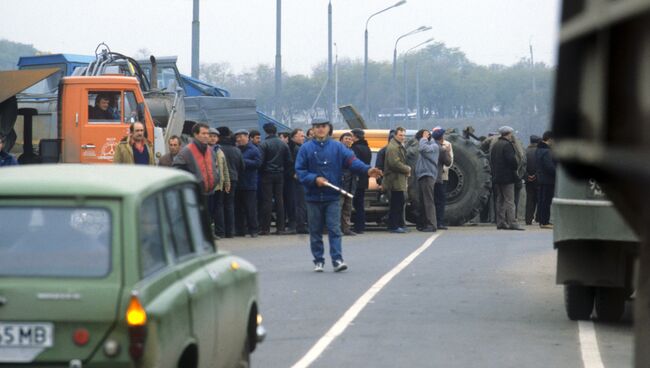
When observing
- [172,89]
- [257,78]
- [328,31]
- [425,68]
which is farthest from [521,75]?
[172,89]

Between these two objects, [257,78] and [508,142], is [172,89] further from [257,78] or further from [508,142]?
[257,78]

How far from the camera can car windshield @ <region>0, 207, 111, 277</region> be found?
21.6 ft

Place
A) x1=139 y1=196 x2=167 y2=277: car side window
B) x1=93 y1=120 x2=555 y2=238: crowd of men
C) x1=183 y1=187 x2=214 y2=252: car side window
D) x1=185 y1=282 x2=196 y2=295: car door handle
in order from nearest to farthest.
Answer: x1=139 y1=196 x2=167 y2=277: car side window → x1=185 y1=282 x2=196 y2=295: car door handle → x1=183 y1=187 x2=214 y2=252: car side window → x1=93 y1=120 x2=555 y2=238: crowd of men

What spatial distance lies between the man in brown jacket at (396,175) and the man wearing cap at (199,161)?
373 inches

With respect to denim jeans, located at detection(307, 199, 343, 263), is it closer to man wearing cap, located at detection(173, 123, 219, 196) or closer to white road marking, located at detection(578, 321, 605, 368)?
man wearing cap, located at detection(173, 123, 219, 196)

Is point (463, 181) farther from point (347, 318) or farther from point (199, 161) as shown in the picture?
point (347, 318)

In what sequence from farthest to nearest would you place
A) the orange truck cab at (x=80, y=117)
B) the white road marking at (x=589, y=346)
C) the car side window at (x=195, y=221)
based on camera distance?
the orange truck cab at (x=80, y=117)
the white road marking at (x=589, y=346)
the car side window at (x=195, y=221)

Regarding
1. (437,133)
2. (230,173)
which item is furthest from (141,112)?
(437,133)

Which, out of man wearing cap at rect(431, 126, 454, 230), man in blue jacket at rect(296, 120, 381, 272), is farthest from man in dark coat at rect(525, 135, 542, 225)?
man in blue jacket at rect(296, 120, 381, 272)

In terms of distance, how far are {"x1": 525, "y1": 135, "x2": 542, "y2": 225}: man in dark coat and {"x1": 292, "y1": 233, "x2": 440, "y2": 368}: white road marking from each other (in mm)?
10548

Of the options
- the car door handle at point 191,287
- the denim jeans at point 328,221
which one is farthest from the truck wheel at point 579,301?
the car door handle at point 191,287

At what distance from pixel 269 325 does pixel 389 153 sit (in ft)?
49.1

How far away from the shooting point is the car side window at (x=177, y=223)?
24.3ft

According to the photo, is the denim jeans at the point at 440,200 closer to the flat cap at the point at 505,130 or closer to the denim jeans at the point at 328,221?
the flat cap at the point at 505,130
